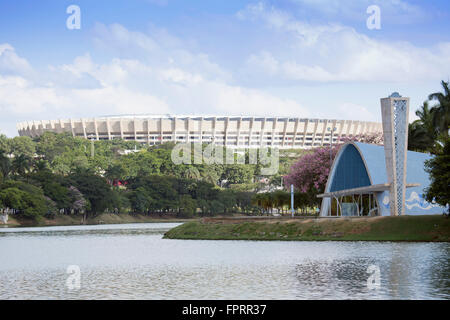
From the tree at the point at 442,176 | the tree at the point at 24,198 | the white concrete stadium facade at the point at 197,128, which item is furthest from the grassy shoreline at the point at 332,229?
the white concrete stadium facade at the point at 197,128

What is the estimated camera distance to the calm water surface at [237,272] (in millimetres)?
21422

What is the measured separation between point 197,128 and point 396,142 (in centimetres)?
14170

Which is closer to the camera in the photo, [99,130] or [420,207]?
[420,207]

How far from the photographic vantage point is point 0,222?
318 ft

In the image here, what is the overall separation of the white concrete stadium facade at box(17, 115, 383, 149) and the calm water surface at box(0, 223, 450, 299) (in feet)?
482

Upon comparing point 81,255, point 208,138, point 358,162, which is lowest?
point 81,255

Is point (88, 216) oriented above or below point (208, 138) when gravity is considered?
below

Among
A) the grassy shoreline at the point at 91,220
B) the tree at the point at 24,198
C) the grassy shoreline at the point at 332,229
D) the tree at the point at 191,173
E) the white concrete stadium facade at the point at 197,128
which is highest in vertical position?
the white concrete stadium facade at the point at 197,128

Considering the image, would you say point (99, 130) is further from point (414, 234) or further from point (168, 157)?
point (414, 234)

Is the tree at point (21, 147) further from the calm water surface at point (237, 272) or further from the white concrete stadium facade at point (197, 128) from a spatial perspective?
the calm water surface at point (237, 272)

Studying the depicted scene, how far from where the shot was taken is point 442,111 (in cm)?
6831

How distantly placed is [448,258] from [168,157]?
114084mm

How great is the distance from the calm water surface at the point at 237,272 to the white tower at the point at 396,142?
841cm
